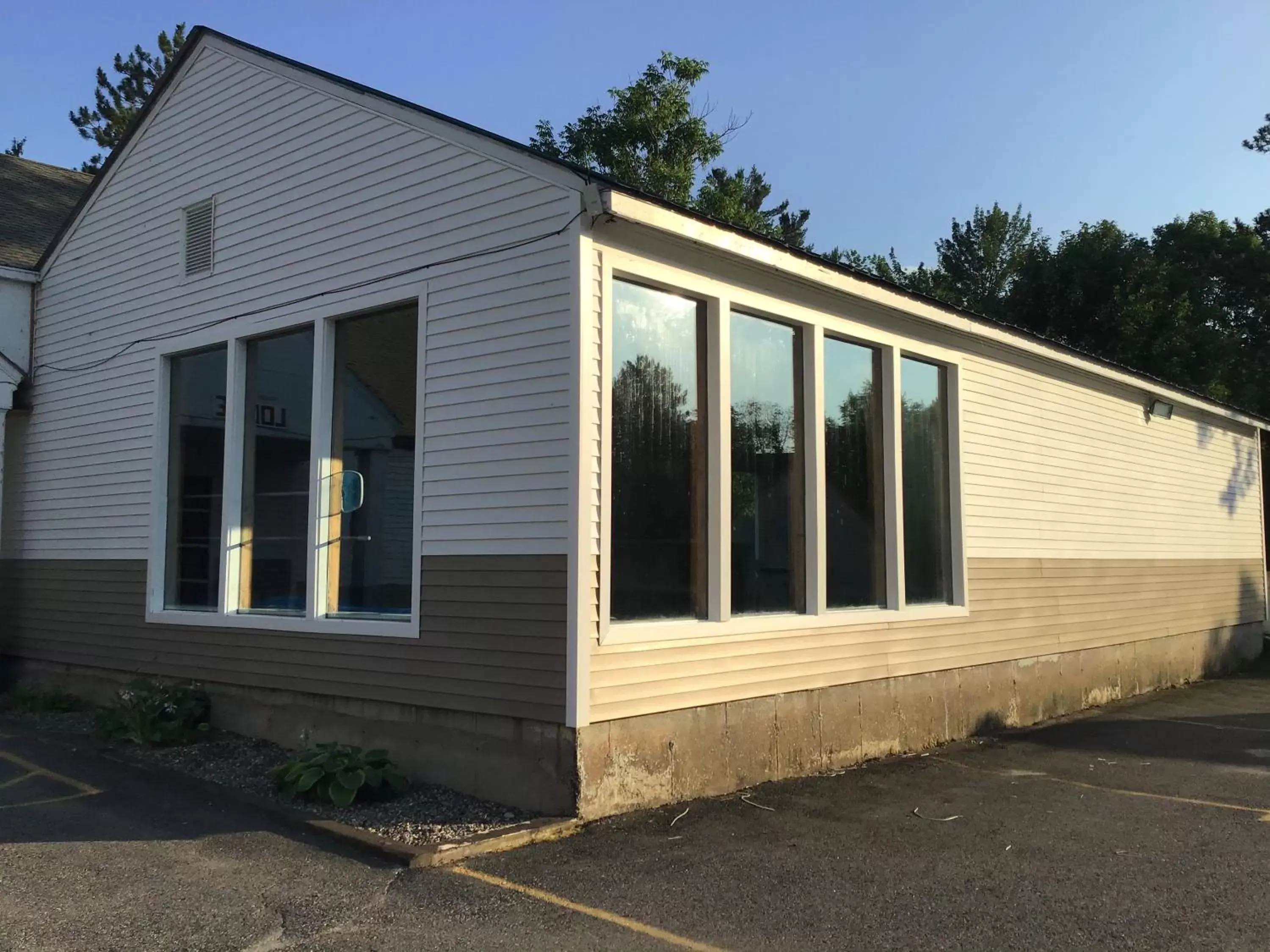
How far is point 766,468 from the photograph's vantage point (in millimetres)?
8070

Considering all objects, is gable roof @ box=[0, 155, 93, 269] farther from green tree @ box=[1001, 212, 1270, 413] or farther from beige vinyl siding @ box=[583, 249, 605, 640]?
green tree @ box=[1001, 212, 1270, 413]

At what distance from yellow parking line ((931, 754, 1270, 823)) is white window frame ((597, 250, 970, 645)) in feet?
4.33

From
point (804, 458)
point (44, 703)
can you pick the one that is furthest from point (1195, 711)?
point (44, 703)

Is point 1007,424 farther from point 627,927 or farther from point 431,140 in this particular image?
point 627,927

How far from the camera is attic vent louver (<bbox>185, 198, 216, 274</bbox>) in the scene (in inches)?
366

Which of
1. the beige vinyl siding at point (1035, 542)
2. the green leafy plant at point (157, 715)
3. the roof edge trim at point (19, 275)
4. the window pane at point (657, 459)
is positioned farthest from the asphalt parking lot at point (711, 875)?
the roof edge trim at point (19, 275)

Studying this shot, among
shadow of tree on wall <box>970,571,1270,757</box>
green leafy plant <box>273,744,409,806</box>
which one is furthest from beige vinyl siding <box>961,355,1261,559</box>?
green leafy plant <box>273,744,409,806</box>

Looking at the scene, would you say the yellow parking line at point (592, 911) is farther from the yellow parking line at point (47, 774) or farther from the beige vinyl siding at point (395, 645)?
the yellow parking line at point (47, 774)

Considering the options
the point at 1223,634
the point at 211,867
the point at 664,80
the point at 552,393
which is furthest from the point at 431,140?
the point at 664,80

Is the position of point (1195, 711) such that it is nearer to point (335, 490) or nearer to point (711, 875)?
point (711, 875)

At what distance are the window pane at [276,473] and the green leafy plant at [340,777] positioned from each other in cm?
161

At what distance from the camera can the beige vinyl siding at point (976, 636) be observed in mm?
6797

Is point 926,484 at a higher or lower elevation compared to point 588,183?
lower

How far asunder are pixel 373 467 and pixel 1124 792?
19.6 ft
